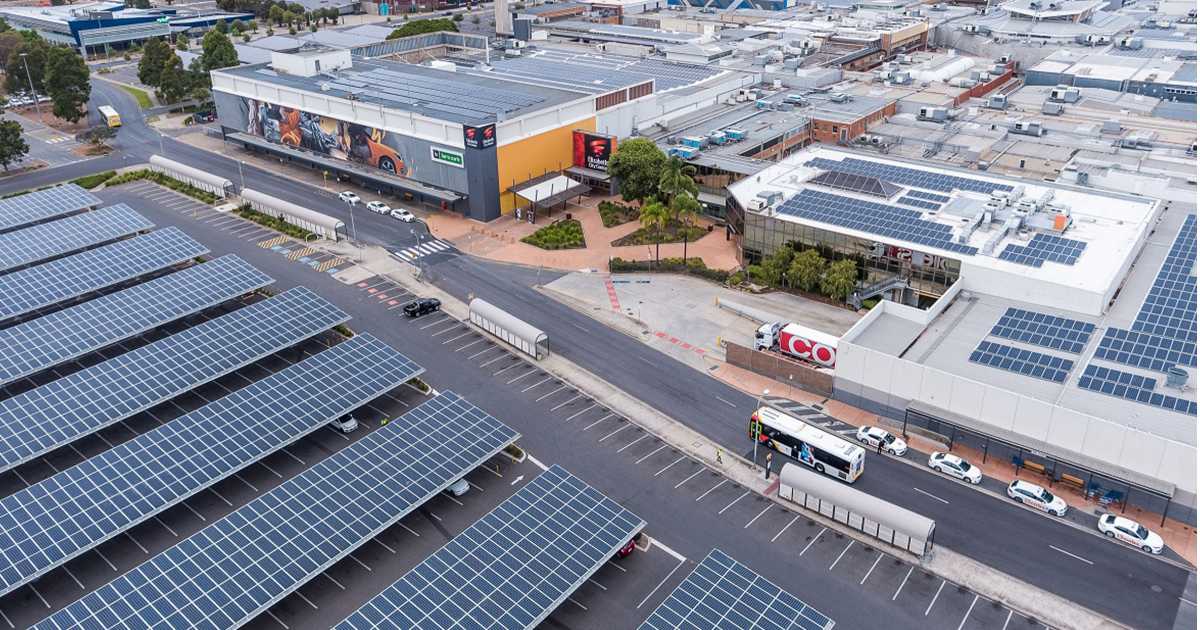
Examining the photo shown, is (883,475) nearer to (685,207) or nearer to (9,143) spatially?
(685,207)

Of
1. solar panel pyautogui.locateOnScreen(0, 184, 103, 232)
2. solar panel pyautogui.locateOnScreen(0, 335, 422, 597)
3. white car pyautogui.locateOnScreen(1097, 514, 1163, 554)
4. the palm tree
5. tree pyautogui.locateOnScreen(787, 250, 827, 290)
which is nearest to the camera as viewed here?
solar panel pyautogui.locateOnScreen(0, 335, 422, 597)

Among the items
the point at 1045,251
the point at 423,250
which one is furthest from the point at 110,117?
the point at 1045,251

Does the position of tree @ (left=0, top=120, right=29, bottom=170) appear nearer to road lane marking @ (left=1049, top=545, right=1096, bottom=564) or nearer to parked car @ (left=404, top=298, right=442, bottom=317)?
parked car @ (left=404, top=298, right=442, bottom=317)

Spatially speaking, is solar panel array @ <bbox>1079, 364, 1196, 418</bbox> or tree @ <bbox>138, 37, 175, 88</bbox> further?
tree @ <bbox>138, 37, 175, 88</bbox>

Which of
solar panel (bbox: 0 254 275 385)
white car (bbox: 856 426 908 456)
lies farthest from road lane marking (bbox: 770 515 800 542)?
solar panel (bbox: 0 254 275 385)

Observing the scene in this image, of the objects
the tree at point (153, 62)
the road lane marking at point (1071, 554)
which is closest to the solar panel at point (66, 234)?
the tree at point (153, 62)

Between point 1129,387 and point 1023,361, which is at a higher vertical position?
point 1023,361
